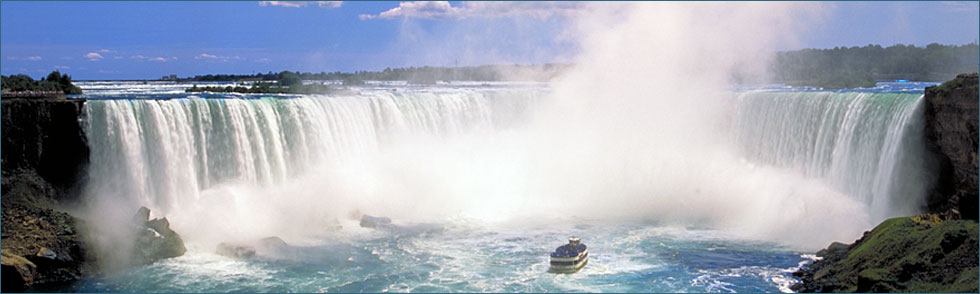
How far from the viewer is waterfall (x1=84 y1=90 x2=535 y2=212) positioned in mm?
23141

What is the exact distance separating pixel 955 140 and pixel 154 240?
19.8 m

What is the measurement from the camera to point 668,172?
32.8 meters

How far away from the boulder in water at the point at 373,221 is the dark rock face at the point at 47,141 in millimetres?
7690

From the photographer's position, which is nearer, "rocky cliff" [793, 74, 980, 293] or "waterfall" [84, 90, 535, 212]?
"rocky cliff" [793, 74, 980, 293]

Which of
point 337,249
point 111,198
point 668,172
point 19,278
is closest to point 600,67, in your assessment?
point 668,172

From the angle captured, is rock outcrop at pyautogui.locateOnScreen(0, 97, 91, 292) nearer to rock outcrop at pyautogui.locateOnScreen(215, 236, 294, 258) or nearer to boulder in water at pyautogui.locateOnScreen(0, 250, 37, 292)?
boulder in water at pyautogui.locateOnScreen(0, 250, 37, 292)

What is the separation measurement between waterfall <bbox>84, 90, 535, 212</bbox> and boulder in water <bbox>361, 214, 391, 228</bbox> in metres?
3.30

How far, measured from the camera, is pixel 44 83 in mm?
34500

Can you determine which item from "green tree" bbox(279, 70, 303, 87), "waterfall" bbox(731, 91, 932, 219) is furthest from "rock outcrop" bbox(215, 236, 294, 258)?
"green tree" bbox(279, 70, 303, 87)

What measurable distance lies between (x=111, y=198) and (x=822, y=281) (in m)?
17.6

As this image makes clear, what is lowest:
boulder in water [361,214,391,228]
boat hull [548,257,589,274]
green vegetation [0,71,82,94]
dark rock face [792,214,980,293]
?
boat hull [548,257,589,274]

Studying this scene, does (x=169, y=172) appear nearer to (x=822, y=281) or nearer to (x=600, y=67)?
(x=822, y=281)

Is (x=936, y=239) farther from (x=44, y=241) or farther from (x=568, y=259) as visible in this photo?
(x=44, y=241)

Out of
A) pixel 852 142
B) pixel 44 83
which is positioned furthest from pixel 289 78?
pixel 852 142
